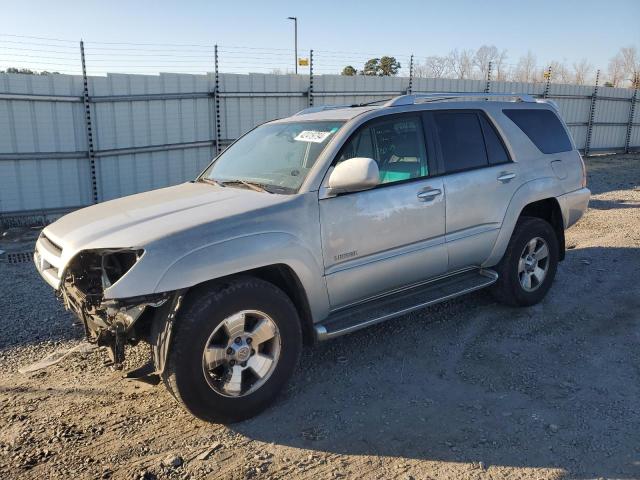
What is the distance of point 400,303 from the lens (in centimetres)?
414

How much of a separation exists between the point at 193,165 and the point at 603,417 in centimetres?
895

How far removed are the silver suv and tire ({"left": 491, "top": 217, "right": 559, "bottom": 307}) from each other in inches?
0.6

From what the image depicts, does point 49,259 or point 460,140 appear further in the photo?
point 460,140

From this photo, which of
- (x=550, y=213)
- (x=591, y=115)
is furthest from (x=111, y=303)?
(x=591, y=115)

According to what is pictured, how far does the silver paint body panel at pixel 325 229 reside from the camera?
314 centimetres

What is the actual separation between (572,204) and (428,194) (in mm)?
2103

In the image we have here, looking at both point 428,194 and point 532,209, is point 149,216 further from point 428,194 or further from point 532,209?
point 532,209

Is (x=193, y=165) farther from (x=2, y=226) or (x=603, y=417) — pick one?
(x=603, y=417)

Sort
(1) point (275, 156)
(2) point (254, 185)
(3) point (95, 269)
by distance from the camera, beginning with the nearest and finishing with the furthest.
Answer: (3) point (95, 269)
(2) point (254, 185)
(1) point (275, 156)

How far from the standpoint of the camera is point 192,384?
10.3ft

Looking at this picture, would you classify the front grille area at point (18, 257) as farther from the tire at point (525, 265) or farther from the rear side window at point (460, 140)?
the tire at point (525, 265)

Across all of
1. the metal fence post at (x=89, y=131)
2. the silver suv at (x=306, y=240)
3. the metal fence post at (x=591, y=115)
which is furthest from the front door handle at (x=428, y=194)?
the metal fence post at (x=591, y=115)

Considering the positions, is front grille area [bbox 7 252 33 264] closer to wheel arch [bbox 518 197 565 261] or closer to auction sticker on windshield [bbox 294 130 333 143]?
auction sticker on windshield [bbox 294 130 333 143]

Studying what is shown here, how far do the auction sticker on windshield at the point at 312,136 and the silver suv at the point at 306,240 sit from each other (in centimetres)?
1
